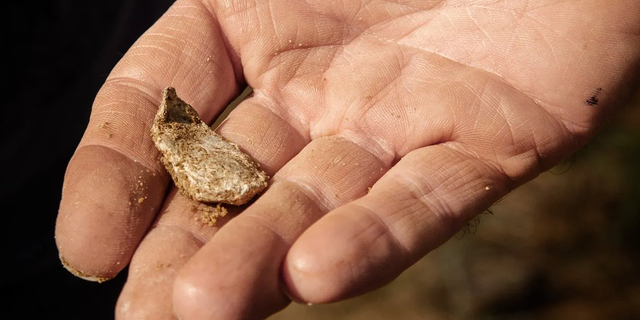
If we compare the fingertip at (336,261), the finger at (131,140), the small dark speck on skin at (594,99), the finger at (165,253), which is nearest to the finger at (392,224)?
the fingertip at (336,261)

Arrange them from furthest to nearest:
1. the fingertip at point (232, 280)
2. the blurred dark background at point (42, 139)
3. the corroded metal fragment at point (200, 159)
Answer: the blurred dark background at point (42, 139) < the corroded metal fragment at point (200, 159) < the fingertip at point (232, 280)

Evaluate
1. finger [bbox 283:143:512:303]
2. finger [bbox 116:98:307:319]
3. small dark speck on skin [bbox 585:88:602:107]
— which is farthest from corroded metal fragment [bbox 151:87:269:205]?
small dark speck on skin [bbox 585:88:602:107]

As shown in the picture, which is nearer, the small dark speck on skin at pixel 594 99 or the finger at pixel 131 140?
the finger at pixel 131 140

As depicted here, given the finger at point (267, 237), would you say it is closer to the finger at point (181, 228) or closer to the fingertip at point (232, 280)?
the fingertip at point (232, 280)

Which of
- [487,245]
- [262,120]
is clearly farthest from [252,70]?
[487,245]

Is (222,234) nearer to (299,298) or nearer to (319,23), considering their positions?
(299,298)

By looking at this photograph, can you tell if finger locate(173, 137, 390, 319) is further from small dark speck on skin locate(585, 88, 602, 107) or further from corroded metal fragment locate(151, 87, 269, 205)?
small dark speck on skin locate(585, 88, 602, 107)
